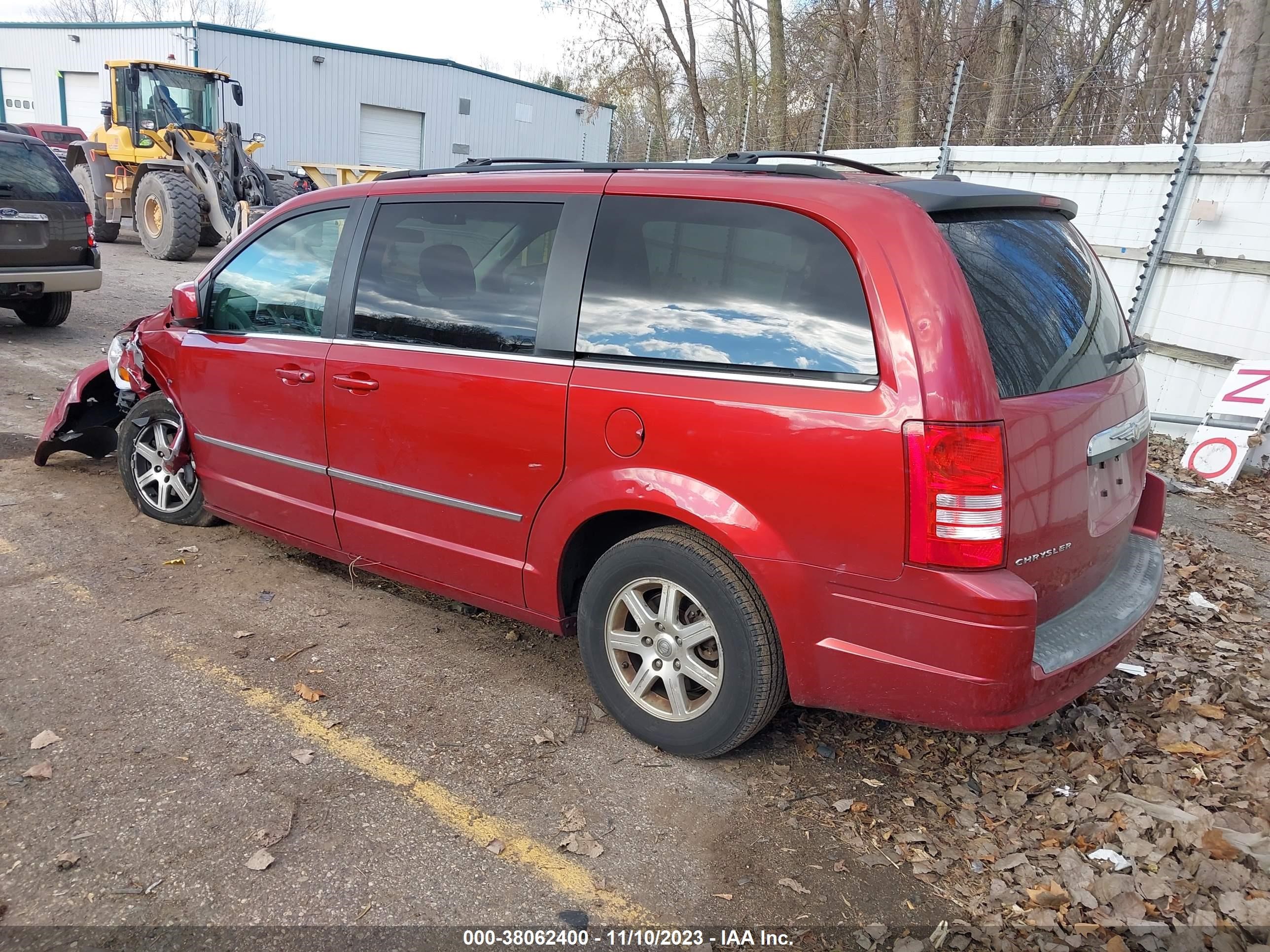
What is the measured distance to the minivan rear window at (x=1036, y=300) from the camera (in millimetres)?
2689

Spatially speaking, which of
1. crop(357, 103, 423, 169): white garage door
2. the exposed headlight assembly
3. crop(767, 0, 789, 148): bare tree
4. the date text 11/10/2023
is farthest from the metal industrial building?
the date text 11/10/2023

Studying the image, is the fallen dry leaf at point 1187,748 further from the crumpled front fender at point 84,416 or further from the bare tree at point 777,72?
the bare tree at point 777,72

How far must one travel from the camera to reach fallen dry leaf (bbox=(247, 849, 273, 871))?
257 cm

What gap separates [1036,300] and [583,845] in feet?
7.27

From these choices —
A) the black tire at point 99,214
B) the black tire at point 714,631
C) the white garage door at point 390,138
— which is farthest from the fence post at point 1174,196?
the white garage door at point 390,138

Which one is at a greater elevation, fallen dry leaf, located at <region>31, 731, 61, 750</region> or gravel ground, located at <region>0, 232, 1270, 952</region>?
gravel ground, located at <region>0, 232, 1270, 952</region>

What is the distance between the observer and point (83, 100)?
32.2 m

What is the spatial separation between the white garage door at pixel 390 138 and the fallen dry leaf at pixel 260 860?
30712 mm

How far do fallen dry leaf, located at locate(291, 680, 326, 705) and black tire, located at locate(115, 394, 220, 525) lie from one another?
5.75 feet

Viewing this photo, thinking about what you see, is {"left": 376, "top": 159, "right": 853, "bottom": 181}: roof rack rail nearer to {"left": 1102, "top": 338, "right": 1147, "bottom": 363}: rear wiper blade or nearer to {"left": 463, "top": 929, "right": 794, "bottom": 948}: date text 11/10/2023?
{"left": 1102, "top": 338, "right": 1147, "bottom": 363}: rear wiper blade

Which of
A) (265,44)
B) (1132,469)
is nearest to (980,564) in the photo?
(1132,469)

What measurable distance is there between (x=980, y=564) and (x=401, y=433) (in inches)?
88.9

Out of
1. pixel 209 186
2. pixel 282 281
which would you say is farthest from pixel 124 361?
pixel 209 186

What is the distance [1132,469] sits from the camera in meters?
3.28
